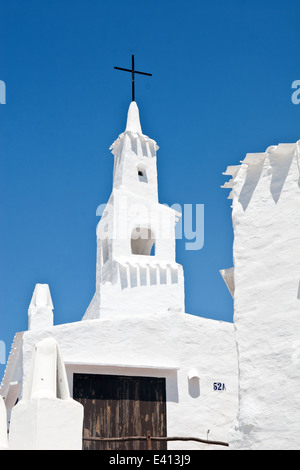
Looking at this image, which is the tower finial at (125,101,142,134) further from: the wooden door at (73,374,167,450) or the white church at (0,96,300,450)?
the wooden door at (73,374,167,450)

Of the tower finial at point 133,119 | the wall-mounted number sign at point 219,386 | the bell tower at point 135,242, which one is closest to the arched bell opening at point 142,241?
the bell tower at point 135,242

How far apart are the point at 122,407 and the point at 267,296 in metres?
5.79

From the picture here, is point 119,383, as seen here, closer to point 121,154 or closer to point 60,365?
point 60,365

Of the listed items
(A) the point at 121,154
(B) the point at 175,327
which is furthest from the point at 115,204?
(B) the point at 175,327

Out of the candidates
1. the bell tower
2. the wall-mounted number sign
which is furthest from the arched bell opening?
the wall-mounted number sign

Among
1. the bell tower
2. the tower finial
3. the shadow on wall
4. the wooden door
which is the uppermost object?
the tower finial

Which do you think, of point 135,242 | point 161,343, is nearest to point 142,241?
point 135,242

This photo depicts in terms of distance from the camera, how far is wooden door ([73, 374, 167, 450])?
15352mm

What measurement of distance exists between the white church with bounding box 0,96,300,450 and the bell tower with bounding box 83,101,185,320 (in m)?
0.04

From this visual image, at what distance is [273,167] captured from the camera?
40.6ft

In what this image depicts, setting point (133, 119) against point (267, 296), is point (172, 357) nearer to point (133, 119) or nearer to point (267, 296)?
point (267, 296)

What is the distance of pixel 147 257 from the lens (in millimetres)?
22672

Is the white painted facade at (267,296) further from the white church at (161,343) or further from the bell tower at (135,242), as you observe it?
the bell tower at (135,242)

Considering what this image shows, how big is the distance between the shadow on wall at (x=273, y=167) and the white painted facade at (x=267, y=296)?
2 cm
